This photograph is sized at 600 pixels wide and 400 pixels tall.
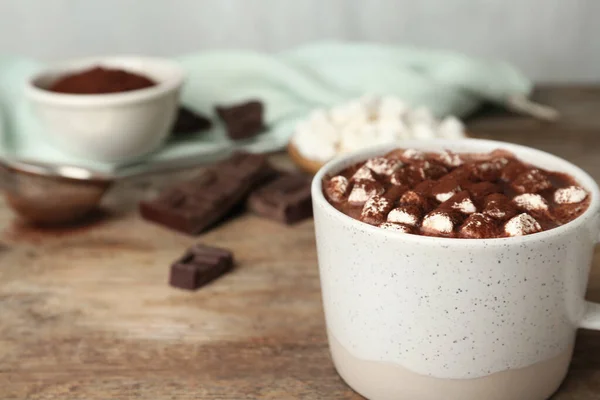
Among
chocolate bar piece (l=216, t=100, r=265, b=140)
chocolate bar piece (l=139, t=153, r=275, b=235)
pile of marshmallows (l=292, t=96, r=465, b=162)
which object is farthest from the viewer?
chocolate bar piece (l=216, t=100, r=265, b=140)

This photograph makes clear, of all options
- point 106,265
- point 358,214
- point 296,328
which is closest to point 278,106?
point 106,265

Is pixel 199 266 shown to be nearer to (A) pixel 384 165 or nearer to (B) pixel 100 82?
(A) pixel 384 165

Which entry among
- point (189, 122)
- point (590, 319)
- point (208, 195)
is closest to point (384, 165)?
point (590, 319)

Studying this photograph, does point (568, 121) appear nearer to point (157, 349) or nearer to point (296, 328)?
point (296, 328)

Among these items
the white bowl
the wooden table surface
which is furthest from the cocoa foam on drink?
the white bowl

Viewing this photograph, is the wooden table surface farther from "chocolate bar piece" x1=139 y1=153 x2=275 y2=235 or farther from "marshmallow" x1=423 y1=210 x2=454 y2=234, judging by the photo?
"marshmallow" x1=423 y1=210 x2=454 y2=234
